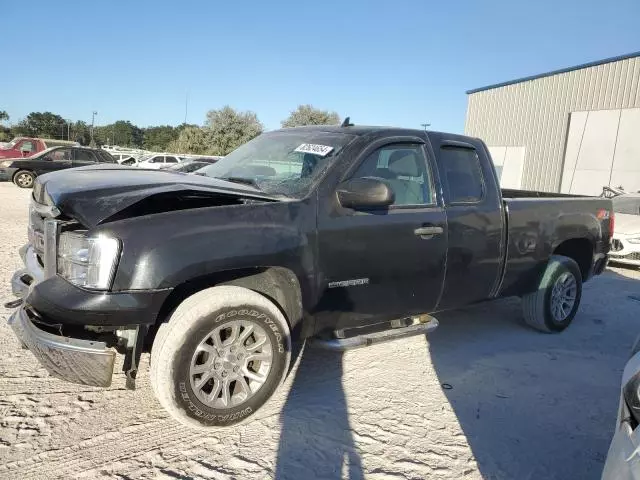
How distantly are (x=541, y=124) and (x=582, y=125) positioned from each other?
2054mm

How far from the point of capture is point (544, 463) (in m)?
2.95

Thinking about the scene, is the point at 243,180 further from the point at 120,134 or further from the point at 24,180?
the point at 120,134

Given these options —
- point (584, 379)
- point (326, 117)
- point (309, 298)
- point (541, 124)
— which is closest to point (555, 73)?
point (541, 124)

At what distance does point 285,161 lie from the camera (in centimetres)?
384

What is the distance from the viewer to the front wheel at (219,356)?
2.81 m

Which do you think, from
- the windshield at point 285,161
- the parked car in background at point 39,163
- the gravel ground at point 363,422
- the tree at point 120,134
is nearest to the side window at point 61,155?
the parked car in background at point 39,163

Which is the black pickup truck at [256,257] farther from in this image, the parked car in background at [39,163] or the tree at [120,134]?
the tree at [120,134]

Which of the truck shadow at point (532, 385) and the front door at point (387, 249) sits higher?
the front door at point (387, 249)

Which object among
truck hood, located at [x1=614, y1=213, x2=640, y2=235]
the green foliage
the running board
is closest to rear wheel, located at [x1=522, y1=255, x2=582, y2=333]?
the running board

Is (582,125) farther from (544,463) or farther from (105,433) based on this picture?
(105,433)

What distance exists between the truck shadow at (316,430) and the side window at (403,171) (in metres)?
1.47

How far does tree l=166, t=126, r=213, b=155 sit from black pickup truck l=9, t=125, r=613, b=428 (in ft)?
171

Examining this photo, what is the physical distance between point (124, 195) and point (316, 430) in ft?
5.94

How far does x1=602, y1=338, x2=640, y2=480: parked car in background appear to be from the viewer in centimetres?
180
